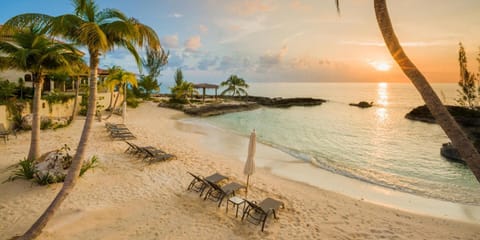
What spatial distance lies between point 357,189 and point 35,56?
42.3 feet

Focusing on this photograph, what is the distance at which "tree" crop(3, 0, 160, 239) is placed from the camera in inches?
175

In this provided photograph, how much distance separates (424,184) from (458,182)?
2.18m

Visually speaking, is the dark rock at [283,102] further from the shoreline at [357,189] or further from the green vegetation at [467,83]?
the shoreline at [357,189]

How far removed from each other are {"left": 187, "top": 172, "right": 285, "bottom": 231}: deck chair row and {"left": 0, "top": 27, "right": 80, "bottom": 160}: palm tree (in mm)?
5824

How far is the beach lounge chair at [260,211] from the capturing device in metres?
5.86

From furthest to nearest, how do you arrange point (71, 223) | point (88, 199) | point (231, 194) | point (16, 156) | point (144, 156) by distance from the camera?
point (144, 156) → point (16, 156) → point (231, 194) → point (88, 199) → point (71, 223)

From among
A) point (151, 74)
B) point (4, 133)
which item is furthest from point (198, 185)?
point (151, 74)

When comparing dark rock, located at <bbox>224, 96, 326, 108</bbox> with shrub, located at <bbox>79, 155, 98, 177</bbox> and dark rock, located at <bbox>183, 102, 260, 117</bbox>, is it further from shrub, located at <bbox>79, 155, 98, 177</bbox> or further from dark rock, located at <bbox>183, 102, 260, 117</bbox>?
shrub, located at <bbox>79, 155, 98, 177</bbox>

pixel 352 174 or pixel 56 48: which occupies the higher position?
pixel 56 48

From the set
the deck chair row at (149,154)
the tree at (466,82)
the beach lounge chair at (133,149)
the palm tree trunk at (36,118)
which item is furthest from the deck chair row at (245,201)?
the tree at (466,82)

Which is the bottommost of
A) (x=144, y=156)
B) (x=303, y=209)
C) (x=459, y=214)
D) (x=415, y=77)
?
(x=459, y=214)

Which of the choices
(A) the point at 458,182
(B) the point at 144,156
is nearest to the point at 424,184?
(A) the point at 458,182

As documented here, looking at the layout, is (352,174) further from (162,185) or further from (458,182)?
(162,185)

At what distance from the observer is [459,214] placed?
25.8ft
